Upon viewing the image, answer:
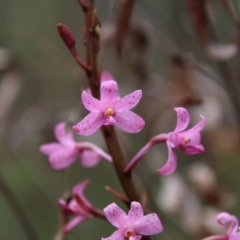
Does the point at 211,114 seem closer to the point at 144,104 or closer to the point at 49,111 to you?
the point at 144,104

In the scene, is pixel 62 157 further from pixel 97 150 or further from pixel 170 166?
pixel 170 166

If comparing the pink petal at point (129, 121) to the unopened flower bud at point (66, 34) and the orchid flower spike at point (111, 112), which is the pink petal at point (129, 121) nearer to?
the orchid flower spike at point (111, 112)

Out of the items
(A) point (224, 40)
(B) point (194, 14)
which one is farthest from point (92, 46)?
(A) point (224, 40)

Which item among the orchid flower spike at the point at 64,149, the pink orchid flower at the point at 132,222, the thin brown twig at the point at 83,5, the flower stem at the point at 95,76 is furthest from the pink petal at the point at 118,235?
the thin brown twig at the point at 83,5

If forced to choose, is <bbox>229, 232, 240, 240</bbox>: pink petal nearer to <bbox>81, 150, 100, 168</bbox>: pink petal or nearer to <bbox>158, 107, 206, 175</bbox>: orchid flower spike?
<bbox>158, 107, 206, 175</bbox>: orchid flower spike

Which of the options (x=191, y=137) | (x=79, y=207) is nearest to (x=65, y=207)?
(x=79, y=207)

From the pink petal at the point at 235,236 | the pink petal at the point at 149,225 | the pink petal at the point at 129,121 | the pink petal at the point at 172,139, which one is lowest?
the pink petal at the point at 235,236

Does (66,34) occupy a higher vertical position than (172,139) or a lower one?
higher

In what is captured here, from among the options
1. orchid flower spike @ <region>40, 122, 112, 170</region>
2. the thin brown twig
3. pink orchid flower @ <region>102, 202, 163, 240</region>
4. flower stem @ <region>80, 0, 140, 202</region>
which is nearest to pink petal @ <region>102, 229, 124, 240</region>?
Result: pink orchid flower @ <region>102, 202, 163, 240</region>
